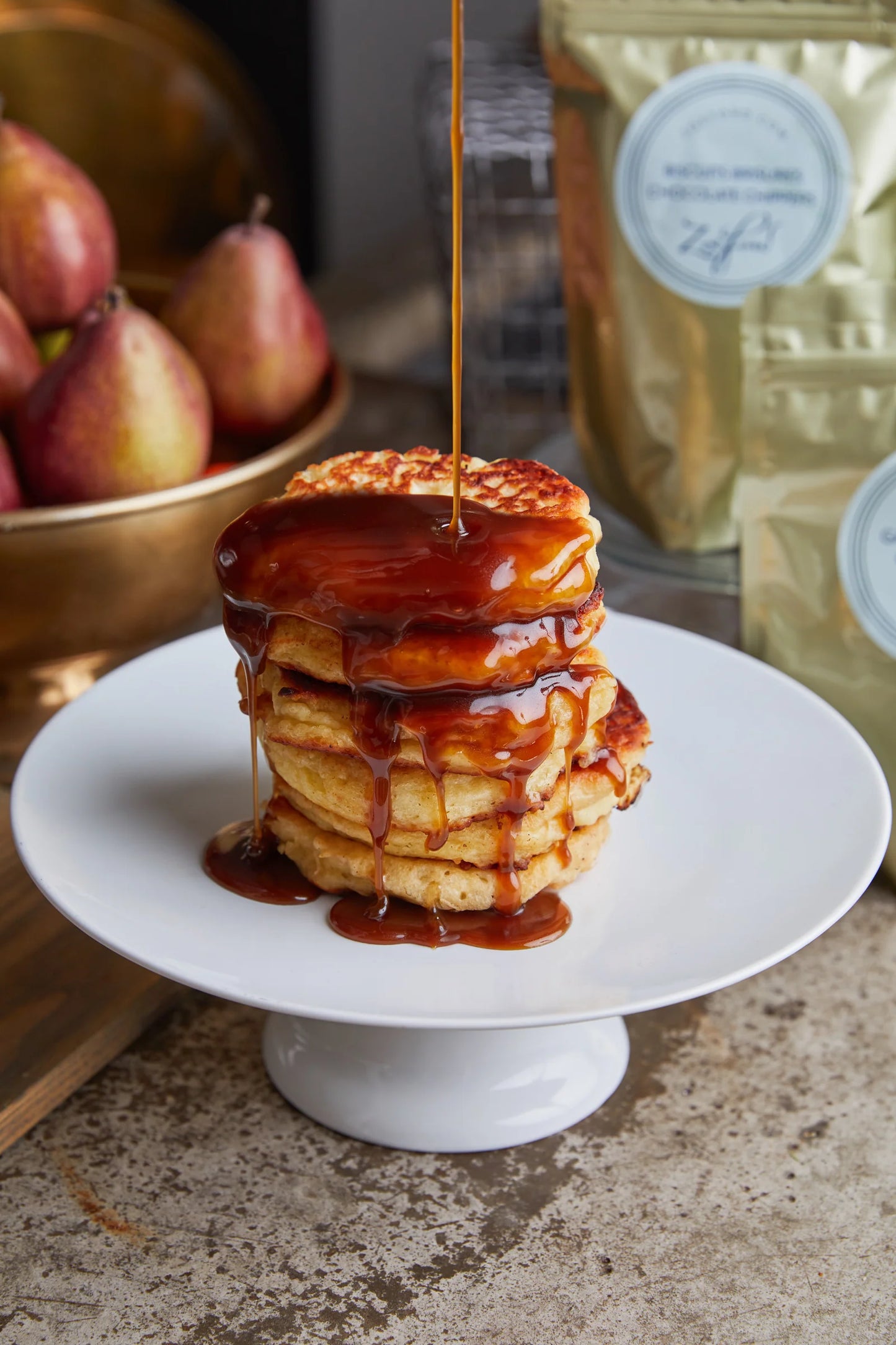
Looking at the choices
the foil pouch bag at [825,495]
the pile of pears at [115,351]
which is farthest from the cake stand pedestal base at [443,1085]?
the pile of pears at [115,351]

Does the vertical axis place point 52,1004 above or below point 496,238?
below

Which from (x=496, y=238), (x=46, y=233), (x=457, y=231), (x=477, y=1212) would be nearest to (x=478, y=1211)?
(x=477, y=1212)

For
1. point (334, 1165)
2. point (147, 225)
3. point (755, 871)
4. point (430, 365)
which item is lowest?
point (334, 1165)

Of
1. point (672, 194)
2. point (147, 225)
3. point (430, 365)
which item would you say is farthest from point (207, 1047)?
point (430, 365)

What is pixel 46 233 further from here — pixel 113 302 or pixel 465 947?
pixel 465 947

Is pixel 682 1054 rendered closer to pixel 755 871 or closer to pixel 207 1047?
pixel 755 871

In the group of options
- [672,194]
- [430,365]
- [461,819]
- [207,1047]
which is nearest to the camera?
[461,819]
